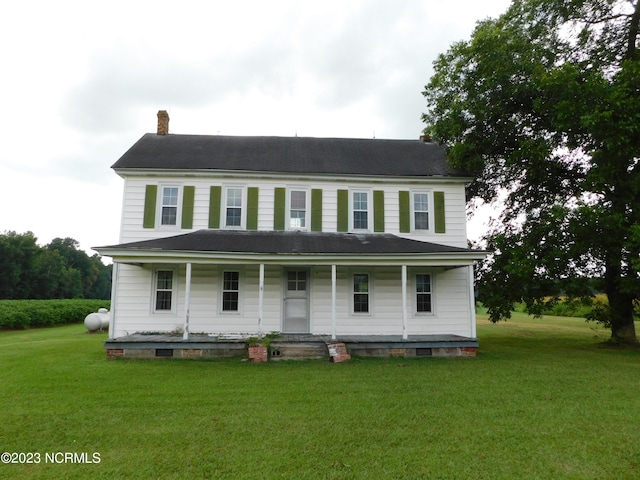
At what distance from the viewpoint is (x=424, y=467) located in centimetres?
454

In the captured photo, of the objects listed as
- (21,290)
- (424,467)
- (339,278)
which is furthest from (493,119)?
(21,290)

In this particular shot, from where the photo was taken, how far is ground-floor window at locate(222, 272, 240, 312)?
512 inches

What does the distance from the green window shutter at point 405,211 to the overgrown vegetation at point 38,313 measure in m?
24.5

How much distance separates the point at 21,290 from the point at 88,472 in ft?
205

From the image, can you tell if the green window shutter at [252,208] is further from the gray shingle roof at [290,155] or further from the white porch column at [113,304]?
the white porch column at [113,304]

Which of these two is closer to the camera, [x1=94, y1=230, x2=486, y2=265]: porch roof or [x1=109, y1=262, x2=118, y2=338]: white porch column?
[x1=94, y1=230, x2=486, y2=265]: porch roof

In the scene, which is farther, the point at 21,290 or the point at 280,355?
the point at 21,290

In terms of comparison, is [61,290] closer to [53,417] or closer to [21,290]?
[21,290]

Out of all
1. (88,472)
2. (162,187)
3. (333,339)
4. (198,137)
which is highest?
(198,137)

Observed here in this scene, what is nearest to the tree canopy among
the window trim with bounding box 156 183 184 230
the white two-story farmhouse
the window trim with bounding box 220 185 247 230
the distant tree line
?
the white two-story farmhouse

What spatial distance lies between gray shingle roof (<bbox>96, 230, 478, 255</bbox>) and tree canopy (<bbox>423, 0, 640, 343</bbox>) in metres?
3.20

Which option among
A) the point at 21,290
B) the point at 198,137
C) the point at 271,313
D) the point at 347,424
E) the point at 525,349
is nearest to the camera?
the point at 347,424

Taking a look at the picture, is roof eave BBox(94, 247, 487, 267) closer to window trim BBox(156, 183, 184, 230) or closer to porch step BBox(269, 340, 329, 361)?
window trim BBox(156, 183, 184, 230)

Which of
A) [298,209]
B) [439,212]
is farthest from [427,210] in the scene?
[298,209]
